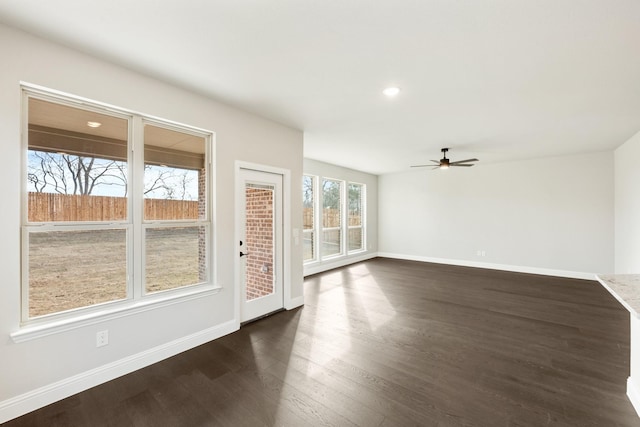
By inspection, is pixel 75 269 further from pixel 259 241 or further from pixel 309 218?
pixel 309 218

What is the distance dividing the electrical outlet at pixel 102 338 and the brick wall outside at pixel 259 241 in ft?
4.91

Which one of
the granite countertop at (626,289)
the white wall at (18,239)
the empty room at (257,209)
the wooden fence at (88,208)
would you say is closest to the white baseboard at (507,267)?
the empty room at (257,209)

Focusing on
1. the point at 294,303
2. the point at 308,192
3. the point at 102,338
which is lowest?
the point at 294,303

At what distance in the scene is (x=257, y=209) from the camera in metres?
3.74

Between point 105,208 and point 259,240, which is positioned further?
point 259,240

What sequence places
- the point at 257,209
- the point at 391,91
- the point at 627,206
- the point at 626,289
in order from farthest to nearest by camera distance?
the point at 627,206
the point at 257,209
the point at 391,91
the point at 626,289

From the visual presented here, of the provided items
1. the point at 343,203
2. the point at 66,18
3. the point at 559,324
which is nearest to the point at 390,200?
the point at 343,203

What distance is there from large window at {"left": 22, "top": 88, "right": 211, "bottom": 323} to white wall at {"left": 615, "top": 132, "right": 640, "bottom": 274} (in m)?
5.96

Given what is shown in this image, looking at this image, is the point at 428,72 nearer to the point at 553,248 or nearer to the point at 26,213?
the point at 26,213

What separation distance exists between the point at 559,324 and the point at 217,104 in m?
4.85

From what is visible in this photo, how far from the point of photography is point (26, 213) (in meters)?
2.06

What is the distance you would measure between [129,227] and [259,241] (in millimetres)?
1528

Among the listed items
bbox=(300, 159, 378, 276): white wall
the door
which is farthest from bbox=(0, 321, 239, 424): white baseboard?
bbox=(300, 159, 378, 276): white wall

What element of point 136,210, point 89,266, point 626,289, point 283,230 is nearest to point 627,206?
point 626,289
